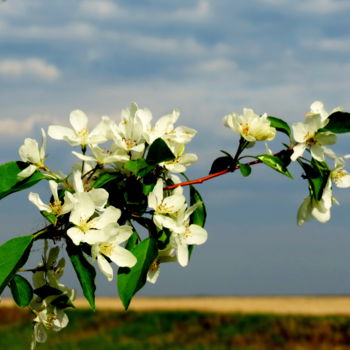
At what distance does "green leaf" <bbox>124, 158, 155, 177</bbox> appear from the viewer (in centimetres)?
144

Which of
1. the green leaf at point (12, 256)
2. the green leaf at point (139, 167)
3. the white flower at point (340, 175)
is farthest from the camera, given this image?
the white flower at point (340, 175)

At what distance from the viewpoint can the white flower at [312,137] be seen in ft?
5.26

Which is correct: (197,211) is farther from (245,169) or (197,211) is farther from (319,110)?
(319,110)

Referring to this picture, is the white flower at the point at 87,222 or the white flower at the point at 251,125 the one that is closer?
the white flower at the point at 87,222

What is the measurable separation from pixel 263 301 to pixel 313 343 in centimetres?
511

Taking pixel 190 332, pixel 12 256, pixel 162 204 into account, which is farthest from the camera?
pixel 190 332

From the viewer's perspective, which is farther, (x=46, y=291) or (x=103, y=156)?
(x=46, y=291)

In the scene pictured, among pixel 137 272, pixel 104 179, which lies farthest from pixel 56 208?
pixel 137 272

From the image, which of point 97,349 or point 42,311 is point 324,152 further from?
point 97,349

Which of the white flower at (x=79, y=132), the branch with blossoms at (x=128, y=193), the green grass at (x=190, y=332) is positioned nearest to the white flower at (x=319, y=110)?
the branch with blossoms at (x=128, y=193)

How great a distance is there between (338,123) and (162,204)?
0.53 metres

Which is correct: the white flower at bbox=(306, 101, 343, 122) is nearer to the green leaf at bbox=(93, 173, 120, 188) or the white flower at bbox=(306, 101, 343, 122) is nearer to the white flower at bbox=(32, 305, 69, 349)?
the green leaf at bbox=(93, 173, 120, 188)

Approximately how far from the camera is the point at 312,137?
5.31 feet

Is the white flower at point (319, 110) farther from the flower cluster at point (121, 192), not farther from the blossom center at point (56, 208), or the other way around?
the blossom center at point (56, 208)
